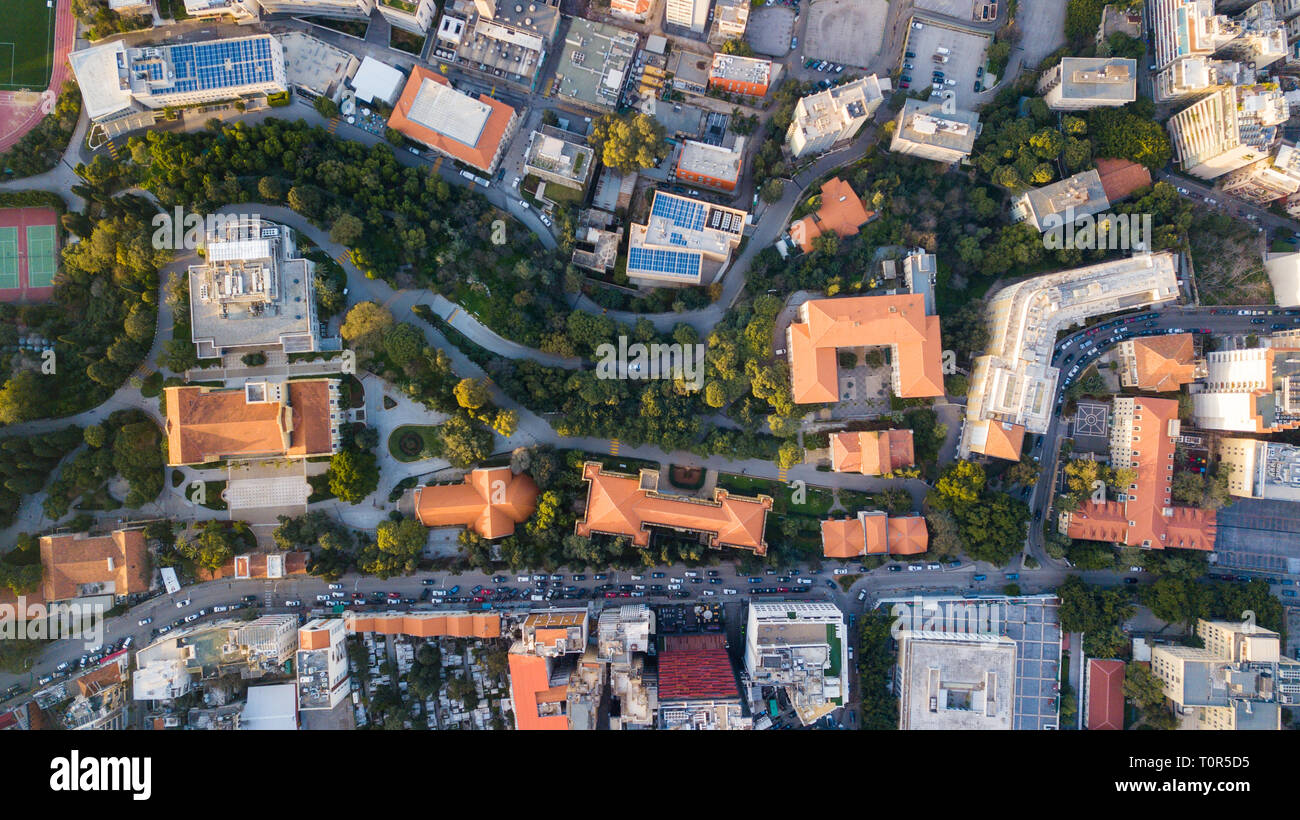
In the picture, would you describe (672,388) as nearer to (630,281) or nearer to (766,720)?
(630,281)

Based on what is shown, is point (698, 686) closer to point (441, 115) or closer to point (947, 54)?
point (441, 115)

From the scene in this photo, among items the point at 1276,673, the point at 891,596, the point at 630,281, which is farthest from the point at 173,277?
the point at 1276,673

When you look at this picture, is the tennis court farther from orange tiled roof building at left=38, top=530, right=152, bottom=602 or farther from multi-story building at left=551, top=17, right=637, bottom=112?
multi-story building at left=551, top=17, right=637, bottom=112

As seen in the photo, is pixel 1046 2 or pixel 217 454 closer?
pixel 217 454

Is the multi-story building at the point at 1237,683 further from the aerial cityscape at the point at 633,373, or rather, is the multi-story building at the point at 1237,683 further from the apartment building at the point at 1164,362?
the apartment building at the point at 1164,362

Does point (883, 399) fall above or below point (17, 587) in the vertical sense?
above

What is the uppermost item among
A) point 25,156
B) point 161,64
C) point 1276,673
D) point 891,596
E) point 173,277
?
point 161,64
